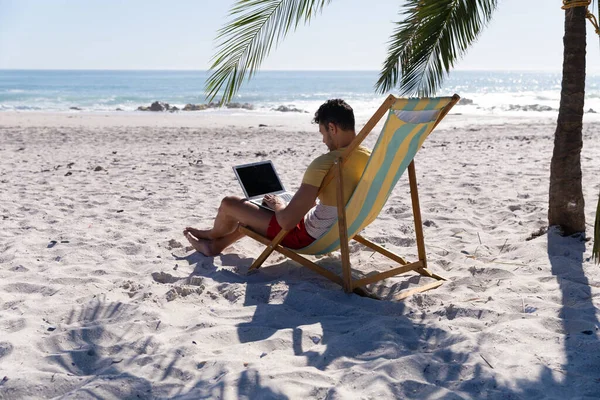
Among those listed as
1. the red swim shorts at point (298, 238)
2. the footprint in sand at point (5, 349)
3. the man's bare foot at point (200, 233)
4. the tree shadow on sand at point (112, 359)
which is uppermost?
the red swim shorts at point (298, 238)

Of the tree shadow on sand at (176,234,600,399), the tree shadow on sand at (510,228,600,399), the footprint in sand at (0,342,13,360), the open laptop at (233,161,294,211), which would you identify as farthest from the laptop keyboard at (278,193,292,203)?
the footprint in sand at (0,342,13,360)

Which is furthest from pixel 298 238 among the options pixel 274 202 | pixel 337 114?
pixel 337 114

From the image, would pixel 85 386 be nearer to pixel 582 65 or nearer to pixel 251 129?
pixel 582 65

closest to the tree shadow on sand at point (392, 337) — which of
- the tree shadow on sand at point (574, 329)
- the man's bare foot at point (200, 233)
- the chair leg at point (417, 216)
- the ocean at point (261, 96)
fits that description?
the tree shadow on sand at point (574, 329)

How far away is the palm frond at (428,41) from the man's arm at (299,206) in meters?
1.49

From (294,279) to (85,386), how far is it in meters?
1.52

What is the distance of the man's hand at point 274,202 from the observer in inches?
153

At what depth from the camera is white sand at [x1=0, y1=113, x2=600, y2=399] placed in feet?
8.04

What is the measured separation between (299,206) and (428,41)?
1775mm

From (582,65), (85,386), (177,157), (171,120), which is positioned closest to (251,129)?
(171,120)

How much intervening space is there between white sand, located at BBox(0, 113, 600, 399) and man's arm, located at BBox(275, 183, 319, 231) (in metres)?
0.35

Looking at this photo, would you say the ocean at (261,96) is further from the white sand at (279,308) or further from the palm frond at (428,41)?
the white sand at (279,308)

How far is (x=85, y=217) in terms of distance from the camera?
513cm

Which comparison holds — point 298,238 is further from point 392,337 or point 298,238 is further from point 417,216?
point 392,337
